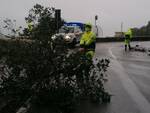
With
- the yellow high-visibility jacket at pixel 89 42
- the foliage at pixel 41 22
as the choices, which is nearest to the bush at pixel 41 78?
the foliage at pixel 41 22

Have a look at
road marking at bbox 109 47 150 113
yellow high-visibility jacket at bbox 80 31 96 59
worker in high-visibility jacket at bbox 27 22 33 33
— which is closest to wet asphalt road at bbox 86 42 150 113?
road marking at bbox 109 47 150 113

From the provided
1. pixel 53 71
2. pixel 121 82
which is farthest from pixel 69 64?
pixel 121 82

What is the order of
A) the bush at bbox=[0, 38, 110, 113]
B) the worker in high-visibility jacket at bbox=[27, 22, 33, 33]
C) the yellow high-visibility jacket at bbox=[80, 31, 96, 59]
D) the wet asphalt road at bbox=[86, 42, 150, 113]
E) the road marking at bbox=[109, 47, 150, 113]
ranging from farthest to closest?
1. the yellow high-visibility jacket at bbox=[80, 31, 96, 59]
2. the worker in high-visibility jacket at bbox=[27, 22, 33, 33]
3. the road marking at bbox=[109, 47, 150, 113]
4. the wet asphalt road at bbox=[86, 42, 150, 113]
5. the bush at bbox=[0, 38, 110, 113]

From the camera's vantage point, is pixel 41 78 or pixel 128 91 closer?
pixel 41 78

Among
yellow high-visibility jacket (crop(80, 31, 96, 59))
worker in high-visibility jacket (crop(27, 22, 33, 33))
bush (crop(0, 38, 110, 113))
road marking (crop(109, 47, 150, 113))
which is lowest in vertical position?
road marking (crop(109, 47, 150, 113))

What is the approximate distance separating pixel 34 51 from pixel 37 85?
0.81 metres

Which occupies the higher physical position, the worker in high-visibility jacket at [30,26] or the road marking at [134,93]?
the worker in high-visibility jacket at [30,26]

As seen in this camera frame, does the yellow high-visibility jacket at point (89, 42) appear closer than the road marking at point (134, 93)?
No

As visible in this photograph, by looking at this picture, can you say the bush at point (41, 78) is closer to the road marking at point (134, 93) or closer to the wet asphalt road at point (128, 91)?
the wet asphalt road at point (128, 91)

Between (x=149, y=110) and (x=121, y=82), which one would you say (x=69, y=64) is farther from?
(x=121, y=82)

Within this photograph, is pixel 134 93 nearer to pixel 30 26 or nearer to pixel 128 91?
pixel 128 91

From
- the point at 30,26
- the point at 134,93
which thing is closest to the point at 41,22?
the point at 30,26

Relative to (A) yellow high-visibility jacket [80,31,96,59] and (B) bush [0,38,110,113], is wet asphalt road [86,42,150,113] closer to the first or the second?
(B) bush [0,38,110,113]

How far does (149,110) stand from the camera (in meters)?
11.5
